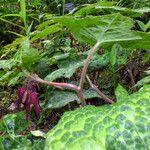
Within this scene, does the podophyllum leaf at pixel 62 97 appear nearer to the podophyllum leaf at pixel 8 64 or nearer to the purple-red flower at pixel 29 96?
the purple-red flower at pixel 29 96

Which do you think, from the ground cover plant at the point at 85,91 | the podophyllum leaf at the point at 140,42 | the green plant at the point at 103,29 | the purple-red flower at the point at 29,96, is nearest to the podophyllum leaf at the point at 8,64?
the ground cover plant at the point at 85,91

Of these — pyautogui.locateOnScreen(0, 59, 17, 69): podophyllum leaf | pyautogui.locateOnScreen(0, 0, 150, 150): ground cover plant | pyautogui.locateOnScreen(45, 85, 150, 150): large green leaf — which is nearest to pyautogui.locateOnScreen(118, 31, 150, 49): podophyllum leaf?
pyautogui.locateOnScreen(0, 0, 150, 150): ground cover plant

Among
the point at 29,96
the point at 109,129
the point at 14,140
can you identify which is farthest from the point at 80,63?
the point at 109,129

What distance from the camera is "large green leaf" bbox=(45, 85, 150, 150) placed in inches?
33.6

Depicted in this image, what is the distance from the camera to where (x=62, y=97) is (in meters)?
1.34

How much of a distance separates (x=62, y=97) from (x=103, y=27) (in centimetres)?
35

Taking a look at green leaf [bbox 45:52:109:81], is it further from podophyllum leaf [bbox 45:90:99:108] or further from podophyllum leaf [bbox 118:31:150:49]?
podophyllum leaf [bbox 118:31:150:49]

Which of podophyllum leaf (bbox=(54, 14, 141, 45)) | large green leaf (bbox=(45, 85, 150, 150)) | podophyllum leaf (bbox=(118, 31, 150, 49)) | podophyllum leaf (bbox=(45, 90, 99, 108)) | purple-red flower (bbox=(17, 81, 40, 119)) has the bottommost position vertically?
podophyllum leaf (bbox=(45, 90, 99, 108))

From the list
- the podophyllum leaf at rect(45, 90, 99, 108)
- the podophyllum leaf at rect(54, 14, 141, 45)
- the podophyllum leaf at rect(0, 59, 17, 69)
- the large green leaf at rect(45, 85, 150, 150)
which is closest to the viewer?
the large green leaf at rect(45, 85, 150, 150)

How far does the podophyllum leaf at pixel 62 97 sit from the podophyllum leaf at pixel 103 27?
0.82ft

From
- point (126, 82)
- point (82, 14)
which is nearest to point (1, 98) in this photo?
point (126, 82)

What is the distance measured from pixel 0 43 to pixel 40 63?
1.16m

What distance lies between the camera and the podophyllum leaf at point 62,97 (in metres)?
1.31

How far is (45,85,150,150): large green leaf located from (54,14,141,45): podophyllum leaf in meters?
0.19
